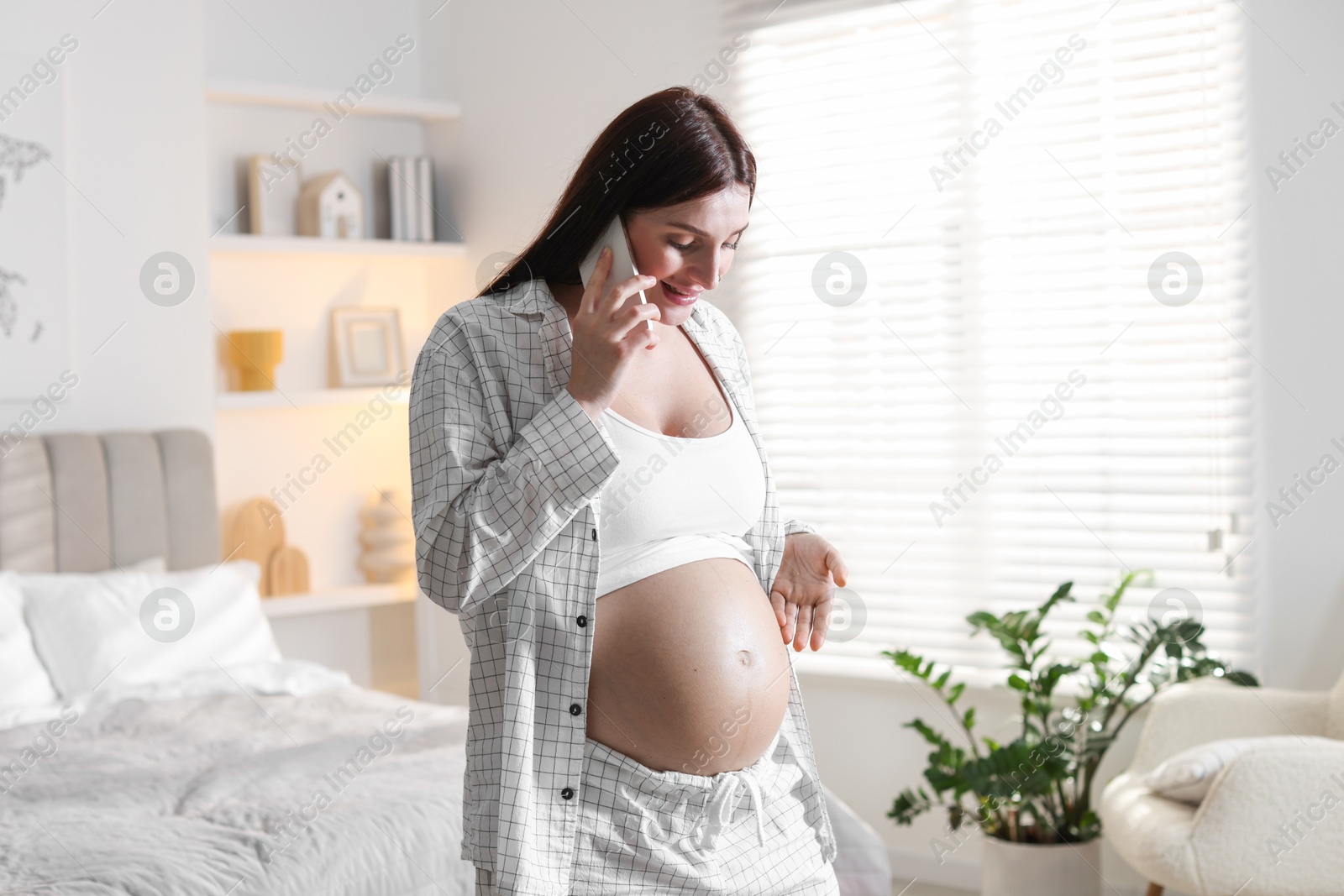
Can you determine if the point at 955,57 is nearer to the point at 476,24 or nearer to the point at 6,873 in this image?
the point at 476,24

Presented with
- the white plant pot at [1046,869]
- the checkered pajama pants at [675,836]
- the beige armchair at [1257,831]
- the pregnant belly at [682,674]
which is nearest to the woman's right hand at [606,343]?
the pregnant belly at [682,674]

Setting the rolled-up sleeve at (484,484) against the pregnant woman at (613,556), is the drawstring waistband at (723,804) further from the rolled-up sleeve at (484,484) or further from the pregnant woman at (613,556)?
the rolled-up sleeve at (484,484)

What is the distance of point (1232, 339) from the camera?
2.95 metres

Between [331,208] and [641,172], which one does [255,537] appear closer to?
[331,208]

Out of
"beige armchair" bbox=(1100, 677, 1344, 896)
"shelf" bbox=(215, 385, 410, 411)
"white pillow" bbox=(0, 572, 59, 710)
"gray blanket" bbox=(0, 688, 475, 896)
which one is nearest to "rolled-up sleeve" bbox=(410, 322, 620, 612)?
"gray blanket" bbox=(0, 688, 475, 896)

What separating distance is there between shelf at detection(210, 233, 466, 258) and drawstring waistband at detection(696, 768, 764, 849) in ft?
10.2

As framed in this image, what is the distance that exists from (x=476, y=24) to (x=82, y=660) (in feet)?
8.36

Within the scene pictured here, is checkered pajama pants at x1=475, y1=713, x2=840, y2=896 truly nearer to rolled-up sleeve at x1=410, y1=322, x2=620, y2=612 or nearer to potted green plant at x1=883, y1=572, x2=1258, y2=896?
rolled-up sleeve at x1=410, y1=322, x2=620, y2=612

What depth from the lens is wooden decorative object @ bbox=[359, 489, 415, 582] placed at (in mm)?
4250

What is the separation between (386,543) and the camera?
425 cm

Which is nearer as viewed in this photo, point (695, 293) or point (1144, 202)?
point (695, 293)

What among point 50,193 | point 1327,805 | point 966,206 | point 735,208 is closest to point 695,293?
point 735,208

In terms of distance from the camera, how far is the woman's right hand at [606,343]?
3.58ft

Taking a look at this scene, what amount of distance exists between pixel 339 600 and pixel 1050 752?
236 centimetres
